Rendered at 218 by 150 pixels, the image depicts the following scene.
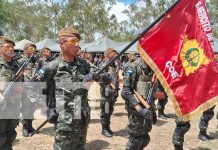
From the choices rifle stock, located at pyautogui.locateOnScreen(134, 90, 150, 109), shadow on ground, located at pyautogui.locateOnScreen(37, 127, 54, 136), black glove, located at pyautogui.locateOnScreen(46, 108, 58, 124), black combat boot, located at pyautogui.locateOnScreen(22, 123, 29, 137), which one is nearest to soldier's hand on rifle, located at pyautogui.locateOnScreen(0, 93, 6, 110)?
black glove, located at pyautogui.locateOnScreen(46, 108, 58, 124)

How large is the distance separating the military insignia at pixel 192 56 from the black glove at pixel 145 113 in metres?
0.80

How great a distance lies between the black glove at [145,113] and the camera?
545 cm

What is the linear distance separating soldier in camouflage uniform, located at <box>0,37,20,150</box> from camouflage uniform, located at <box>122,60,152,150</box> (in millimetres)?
1811

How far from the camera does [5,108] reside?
19.5ft

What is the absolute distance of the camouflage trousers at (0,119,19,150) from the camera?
19.4ft

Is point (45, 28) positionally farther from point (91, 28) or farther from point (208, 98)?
point (208, 98)

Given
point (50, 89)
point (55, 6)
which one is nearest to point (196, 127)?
point (50, 89)

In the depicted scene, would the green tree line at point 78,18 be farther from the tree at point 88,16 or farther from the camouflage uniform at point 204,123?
the camouflage uniform at point 204,123

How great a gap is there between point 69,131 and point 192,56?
1.99 meters

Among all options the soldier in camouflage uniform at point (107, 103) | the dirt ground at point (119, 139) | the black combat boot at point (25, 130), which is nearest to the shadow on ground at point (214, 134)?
the dirt ground at point (119, 139)

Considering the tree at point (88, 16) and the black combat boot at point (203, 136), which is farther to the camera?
the tree at point (88, 16)

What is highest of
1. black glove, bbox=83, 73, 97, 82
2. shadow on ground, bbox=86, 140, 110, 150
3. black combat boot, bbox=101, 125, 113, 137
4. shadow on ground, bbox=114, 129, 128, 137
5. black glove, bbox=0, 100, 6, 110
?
black glove, bbox=83, 73, 97, 82

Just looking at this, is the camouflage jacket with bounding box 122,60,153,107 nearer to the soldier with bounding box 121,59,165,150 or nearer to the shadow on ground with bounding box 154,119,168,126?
the soldier with bounding box 121,59,165,150

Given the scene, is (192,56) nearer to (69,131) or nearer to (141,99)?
(141,99)
